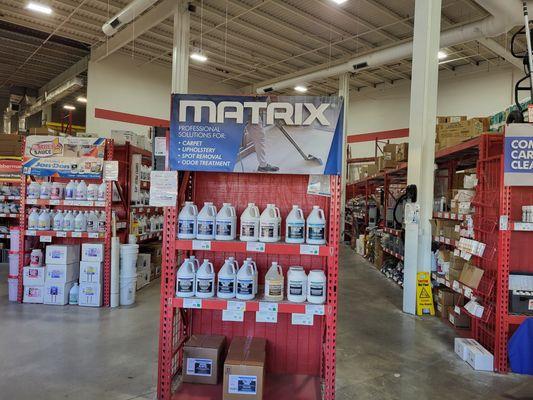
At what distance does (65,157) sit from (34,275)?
167 centimetres

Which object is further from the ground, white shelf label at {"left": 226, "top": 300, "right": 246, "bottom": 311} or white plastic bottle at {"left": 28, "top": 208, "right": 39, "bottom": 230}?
white plastic bottle at {"left": 28, "top": 208, "right": 39, "bottom": 230}

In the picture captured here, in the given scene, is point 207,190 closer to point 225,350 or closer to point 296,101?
point 296,101

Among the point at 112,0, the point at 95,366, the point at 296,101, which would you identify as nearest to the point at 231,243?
the point at 296,101

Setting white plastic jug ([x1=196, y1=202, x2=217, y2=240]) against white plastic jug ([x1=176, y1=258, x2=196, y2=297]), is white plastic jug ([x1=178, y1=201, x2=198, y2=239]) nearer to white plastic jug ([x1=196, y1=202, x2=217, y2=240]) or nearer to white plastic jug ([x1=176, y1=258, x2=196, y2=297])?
white plastic jug ([x1=196, y1=202, x2=217, y2=240])

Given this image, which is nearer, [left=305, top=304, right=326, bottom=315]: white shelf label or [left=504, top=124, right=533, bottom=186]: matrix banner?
[left=305, top=304, right=326, bottom=315]: white shelf label

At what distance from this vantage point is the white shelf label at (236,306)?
Result: 2.49 m

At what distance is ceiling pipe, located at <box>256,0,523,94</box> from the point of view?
4.79 meters

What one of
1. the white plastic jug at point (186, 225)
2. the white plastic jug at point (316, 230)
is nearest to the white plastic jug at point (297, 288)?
the white plastic jug at point (316, 230)

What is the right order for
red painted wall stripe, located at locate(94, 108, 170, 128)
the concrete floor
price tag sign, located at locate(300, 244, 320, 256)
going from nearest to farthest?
price tag sign, located at locate(300, 244, 320, 256), the concrete floor, red painted wall stripe, located at locate(94, 108, 170, 128)

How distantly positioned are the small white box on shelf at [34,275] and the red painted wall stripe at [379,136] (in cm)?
1150

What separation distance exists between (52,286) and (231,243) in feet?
12.6

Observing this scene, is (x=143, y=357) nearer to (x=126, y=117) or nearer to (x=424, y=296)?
(x=424, y=296)

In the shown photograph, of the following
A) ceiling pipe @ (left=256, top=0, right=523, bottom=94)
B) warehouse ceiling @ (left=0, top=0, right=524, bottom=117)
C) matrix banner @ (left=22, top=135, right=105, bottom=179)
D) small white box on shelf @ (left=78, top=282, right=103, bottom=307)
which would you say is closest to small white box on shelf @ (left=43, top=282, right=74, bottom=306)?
small white box on shelf @ (left=78, top=282, right=103, bottom=307)

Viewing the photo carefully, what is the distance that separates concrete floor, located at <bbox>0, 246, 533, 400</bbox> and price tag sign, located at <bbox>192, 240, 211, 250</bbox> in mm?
1247
